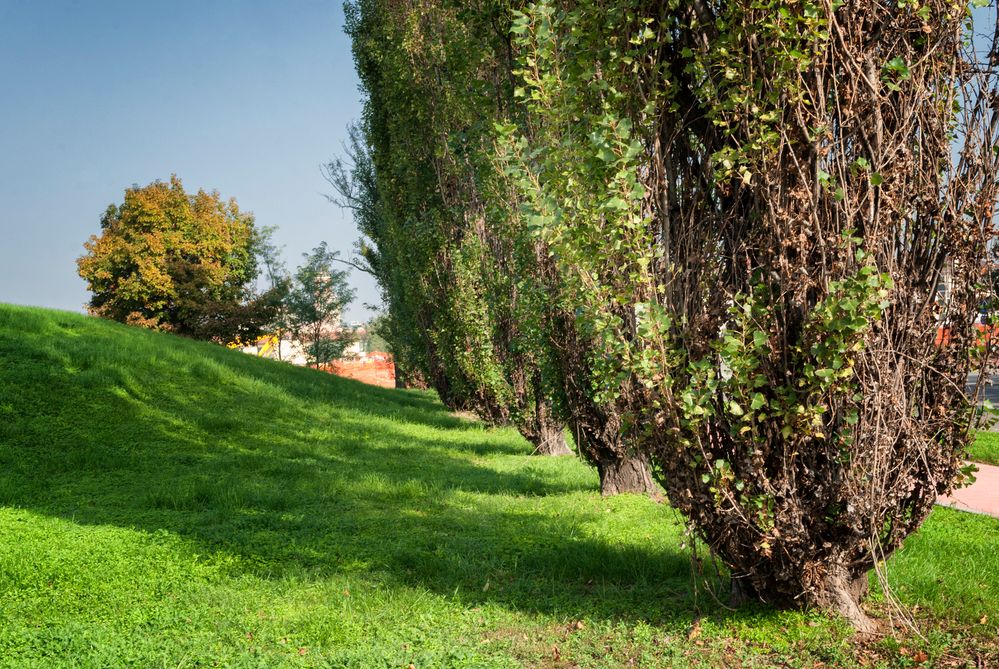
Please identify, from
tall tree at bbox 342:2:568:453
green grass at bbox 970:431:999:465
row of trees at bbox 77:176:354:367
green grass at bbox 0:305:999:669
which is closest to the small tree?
row of trees at bbox 77:176:354:367

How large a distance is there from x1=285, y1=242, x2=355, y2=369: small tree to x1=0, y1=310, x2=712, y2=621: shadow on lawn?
17.2m

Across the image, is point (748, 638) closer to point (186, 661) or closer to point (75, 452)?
point (186, 661)

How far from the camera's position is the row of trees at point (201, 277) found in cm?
3294

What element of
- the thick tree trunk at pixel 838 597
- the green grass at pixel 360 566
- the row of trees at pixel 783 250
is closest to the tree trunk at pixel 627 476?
the green grass at pixel 360 566

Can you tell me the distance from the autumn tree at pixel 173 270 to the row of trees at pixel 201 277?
4cm

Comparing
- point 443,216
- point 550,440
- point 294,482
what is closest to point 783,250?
point 294,482

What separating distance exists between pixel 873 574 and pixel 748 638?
139cm

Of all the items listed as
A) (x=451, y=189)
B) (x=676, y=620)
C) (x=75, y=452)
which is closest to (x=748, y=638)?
(x=676, y=620)

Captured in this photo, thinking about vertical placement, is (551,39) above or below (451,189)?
below

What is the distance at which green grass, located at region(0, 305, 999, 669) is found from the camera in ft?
14.8

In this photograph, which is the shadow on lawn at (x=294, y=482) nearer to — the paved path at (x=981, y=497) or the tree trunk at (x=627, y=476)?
the tree trunk at (x=627, y=476)

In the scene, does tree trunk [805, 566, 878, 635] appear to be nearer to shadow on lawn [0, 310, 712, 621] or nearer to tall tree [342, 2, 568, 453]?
shadow on lawn [0, 310, 712, 621]

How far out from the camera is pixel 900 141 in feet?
13.8

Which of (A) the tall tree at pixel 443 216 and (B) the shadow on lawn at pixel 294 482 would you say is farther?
(A) the tall tree at pixel 443 216
